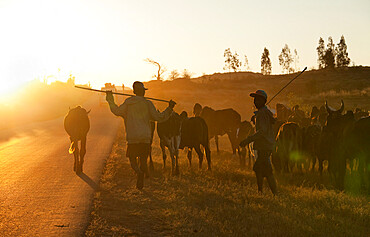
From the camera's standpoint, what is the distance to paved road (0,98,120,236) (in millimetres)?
7566

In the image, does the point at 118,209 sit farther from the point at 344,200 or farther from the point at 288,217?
the point at 344,200

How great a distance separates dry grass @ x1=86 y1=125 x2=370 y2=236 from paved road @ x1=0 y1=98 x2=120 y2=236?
0.40 m

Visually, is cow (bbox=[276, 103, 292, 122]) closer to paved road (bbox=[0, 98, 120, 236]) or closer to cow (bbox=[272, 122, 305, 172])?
cow (bbox=[272, 122, 305, 172])

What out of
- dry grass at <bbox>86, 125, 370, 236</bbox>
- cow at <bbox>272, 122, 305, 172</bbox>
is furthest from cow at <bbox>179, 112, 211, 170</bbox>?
dry grass at <bbox>86, 125, 370, 236</bbox>

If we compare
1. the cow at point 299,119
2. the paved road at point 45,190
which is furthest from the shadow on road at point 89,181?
the cow at point 299,119

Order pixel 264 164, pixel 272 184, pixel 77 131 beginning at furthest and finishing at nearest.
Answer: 1. pixel 77 131
2. pixel 272 184
3. pixel 264 164

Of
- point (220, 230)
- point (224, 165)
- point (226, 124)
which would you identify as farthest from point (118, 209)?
point (226, 124)

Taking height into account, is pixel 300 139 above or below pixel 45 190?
above

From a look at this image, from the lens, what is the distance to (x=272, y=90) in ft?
279

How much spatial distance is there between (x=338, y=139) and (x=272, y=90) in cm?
7538

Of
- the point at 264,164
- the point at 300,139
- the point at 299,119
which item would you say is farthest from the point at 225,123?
the point at 264,164

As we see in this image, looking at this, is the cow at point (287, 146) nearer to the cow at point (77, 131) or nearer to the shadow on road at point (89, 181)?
the shadow on road at point (89, 181)

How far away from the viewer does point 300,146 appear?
45.9 ft

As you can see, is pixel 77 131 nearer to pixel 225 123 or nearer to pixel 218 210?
pixel 218 210
